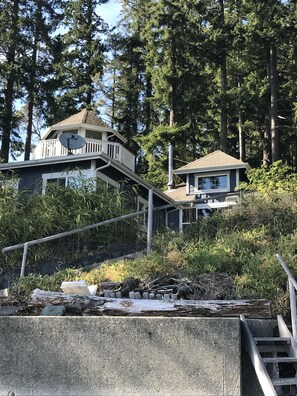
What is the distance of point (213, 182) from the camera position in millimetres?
23562

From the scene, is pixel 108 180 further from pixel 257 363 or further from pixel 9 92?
pixel 9 92

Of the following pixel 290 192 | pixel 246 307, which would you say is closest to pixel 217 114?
pixel 290 192

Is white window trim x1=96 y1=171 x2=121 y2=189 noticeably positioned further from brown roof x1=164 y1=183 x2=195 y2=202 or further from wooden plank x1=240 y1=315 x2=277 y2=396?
wooden plank x1=240 y1=315 x2=277 y2=396

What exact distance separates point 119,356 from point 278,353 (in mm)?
1996

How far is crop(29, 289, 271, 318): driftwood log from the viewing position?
A: 21.0 ft

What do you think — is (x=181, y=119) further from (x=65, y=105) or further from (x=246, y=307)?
(x=246, y=307)

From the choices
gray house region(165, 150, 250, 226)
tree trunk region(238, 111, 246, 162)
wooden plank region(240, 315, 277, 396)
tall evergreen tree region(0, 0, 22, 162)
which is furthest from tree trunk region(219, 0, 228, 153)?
wooden plank region(240, 315, 277, 396)

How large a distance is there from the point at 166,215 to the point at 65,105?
63.9 ft

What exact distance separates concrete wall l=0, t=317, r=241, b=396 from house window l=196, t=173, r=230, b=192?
17991 mm

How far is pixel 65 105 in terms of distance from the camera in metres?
32.1

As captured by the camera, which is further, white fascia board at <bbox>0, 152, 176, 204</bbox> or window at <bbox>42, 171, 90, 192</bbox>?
window at <bbox>42, 171, 90, 192</bbox>

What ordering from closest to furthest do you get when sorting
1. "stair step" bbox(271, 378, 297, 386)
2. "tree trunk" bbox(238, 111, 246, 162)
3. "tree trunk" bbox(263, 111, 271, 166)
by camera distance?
"stair step" bbox(271, 378, 297, 386) → "tree trunk" bbox(263, 111, 271, 166) → "tree trunk" bbox(238, 111, 246, 162)

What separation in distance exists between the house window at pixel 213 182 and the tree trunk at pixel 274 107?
11.0 ft

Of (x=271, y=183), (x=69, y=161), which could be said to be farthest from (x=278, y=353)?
(x=69, y=161)
